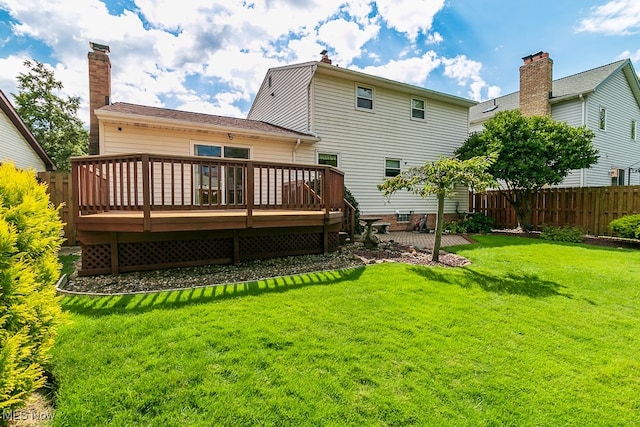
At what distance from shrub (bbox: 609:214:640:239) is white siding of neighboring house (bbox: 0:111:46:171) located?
1978cm

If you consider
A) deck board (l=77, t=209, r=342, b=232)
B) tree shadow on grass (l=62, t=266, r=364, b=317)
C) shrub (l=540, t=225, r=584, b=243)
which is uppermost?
deck board (l=77, t=209, r=342, b=232)

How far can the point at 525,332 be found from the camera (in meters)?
3.50

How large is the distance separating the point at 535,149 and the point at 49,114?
32984 mm

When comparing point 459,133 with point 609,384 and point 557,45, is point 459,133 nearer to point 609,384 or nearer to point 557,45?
point 557,45

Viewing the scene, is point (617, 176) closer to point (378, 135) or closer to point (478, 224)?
point (478, 224)

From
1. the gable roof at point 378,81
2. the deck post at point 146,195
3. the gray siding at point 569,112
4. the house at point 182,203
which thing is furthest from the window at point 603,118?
the deck post at point 146,195

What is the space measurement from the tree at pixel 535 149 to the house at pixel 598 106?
4634 mm

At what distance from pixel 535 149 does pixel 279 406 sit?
1326 centimetres

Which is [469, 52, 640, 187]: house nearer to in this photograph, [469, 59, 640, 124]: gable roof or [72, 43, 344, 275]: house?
[469, 59, 640, 124]: gable roof

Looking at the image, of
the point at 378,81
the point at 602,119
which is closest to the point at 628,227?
the point at 378,81

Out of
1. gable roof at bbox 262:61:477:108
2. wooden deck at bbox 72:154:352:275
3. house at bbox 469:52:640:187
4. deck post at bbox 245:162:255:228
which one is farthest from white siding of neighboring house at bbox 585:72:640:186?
deck post at bbox 245:162:255:228

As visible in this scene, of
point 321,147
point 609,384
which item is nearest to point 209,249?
point 609,384

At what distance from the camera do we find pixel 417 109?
13.5 meters

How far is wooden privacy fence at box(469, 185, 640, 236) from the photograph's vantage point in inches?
419
